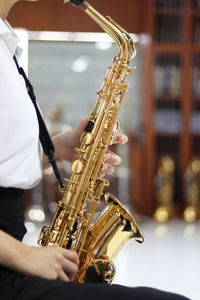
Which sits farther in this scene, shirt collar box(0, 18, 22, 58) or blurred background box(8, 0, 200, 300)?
blurred background box(8, 0, 200, 300)

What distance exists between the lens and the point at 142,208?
22.4 ft

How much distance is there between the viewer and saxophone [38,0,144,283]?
6.02 ft

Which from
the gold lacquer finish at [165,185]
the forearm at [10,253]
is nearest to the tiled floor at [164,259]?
the gold lacquer finish at [165,185]

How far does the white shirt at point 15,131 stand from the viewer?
1.48 meters

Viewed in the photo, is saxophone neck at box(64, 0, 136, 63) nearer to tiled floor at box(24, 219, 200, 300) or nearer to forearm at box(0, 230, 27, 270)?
forearm at box(0, 230, 27, 270)

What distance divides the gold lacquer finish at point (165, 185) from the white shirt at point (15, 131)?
5182 millimetres

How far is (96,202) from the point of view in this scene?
204 centimetres

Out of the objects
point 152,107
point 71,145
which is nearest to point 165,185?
point 152,107

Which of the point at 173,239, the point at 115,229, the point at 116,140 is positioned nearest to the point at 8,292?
the point at 115,229

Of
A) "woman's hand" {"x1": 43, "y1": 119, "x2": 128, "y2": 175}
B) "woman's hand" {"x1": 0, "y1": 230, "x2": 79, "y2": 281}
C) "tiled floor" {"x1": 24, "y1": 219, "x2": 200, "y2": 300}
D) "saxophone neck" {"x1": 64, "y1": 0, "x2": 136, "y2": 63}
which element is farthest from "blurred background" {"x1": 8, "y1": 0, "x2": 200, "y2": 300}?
"woman's hand" {"x1": 0, "y1": 230, "x2": 79, "y2": 281}

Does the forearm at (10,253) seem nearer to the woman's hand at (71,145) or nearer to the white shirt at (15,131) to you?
the white shirt at (15,131)

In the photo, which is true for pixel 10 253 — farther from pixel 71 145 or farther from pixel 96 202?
pixel 71 145

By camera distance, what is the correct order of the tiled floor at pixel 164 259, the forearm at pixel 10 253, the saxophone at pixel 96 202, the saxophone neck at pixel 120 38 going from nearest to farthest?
the forearm at pixel 10 253 → the saxophone at pixel 96 202 → the saxophone neck at pixel 120 38 → the tiled floor at pixel 164 259

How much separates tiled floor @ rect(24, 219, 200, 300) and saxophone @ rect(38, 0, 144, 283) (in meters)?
1.94
